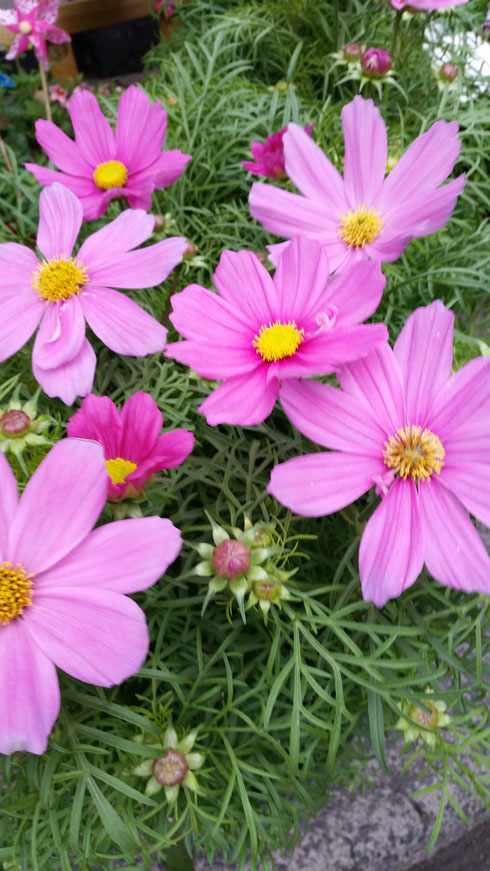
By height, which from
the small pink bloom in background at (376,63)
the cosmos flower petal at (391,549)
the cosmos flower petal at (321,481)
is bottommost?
the cosmos flower petal at (391,549)

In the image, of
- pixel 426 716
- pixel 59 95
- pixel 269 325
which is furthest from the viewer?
pixel 59 95

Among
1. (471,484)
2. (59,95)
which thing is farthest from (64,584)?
(59,95)

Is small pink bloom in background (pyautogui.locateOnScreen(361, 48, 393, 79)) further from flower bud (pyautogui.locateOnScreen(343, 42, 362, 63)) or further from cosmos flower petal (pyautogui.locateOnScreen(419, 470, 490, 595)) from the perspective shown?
cosmos flower petal (pyautogui.locateOnScreen(419, 470, 490, 595))

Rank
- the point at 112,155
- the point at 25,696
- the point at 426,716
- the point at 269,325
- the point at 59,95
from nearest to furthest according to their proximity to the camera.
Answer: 1. the point at 25,696
2. the point at 269,325
3. the point at 426,716
4. the point at 112,155
5. the point at 59,95

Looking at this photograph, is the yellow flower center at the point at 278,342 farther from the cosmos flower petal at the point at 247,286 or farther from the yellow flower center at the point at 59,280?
the yellow flower center at the point at 59,280

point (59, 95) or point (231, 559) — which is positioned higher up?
point (59, 95)

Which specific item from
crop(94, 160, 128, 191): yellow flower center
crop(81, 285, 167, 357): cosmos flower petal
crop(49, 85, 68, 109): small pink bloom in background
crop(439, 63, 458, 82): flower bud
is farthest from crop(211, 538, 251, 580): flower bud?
crop(49, 85, 68, 109): small pink bloom in background

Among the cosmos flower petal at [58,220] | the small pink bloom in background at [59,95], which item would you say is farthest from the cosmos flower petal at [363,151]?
the small pink bloom in background at [59,95]

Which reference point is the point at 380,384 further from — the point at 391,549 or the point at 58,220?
the point at 58,220
